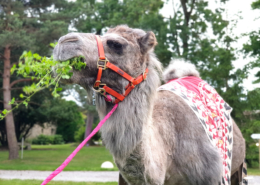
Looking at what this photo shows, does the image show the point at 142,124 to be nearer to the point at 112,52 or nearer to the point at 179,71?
the point at 112,52

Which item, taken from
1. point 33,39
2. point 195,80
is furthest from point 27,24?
point 195,80

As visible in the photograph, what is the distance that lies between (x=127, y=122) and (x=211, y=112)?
5.38 feet

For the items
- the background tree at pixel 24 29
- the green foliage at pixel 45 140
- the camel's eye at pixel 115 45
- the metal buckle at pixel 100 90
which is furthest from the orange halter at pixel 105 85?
the green foliage at pixel 45 140

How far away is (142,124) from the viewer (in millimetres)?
3398

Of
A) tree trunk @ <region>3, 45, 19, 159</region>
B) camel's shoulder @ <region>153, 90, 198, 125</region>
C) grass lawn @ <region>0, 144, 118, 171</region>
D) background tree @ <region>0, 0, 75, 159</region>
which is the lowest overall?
grass lawn @ <region>0, 144, 118, 171</region>

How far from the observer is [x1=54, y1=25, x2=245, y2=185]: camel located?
3268 mm

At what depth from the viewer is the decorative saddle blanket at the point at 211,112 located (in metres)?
4.30

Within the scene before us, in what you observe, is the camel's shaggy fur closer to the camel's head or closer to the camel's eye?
the camel's head

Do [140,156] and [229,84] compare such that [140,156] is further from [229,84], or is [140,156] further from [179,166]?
[229,84]

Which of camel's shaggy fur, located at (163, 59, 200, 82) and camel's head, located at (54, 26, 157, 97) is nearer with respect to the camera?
camel's head, located at (54, 26, 157, 97)

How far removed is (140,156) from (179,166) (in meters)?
0.70

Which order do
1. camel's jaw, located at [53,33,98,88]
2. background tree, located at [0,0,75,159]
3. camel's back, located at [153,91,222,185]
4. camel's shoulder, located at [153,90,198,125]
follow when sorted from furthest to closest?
background tree, located at [0,0,75,159] < camel's shoulder, located at [153,90,198,125] < camel's back, located at [153,91,222,185] < camel's jaw, located at [53,33,98,88]

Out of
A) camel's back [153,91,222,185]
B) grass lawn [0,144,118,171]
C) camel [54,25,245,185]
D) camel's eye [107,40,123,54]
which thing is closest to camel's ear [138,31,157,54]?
camel [54,25,245,185]

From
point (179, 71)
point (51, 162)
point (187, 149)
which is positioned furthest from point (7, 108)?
point (187, 149)
